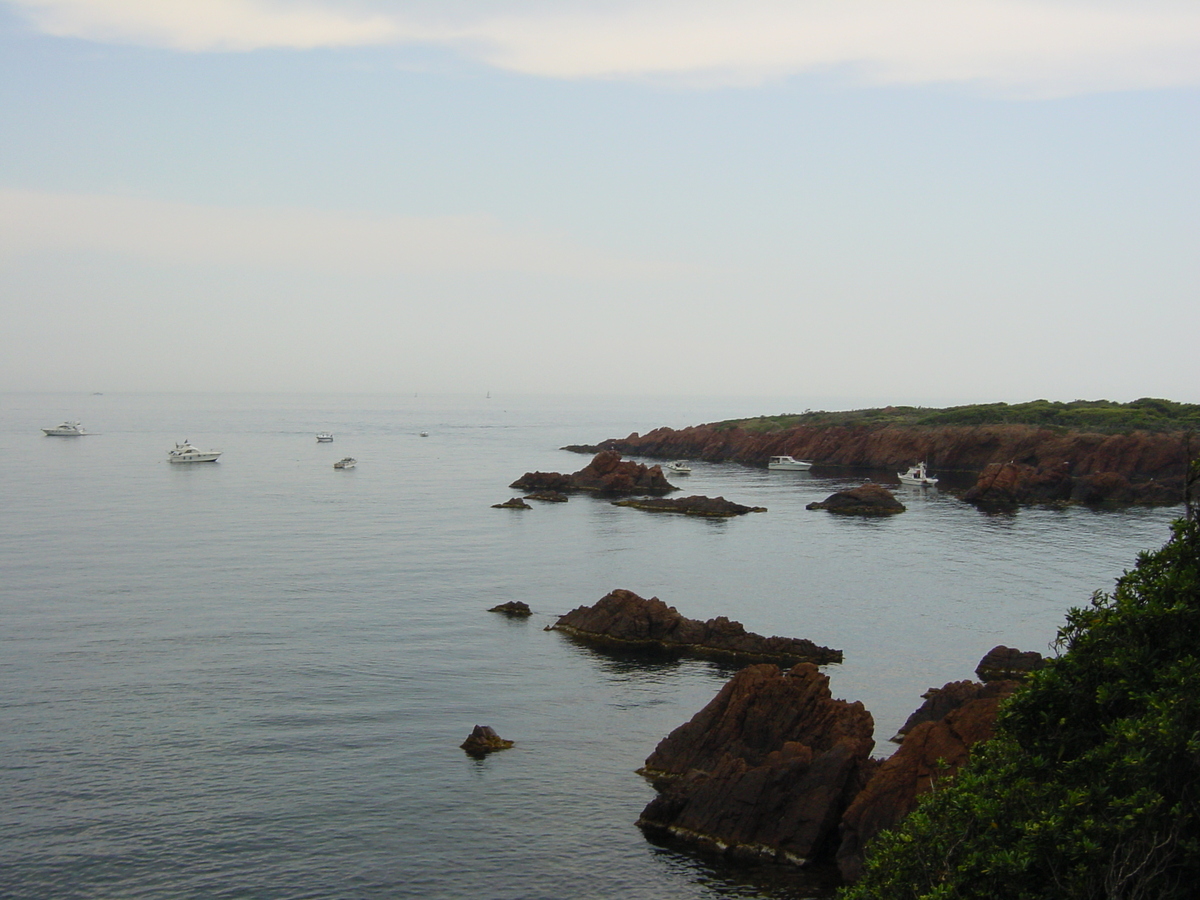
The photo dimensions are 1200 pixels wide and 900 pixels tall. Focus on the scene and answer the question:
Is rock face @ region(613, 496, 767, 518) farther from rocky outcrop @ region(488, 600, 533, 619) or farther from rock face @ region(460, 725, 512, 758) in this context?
rock face @ region(460, 725, 512, 758)

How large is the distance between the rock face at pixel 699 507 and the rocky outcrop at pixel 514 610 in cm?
5077

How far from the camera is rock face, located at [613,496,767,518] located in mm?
113475

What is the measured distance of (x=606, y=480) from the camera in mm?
136250

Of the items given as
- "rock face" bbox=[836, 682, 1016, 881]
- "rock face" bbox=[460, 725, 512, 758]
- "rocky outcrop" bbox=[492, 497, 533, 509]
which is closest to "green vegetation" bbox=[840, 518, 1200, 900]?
"rock face" bbox=[836, 682, 1016, 881]

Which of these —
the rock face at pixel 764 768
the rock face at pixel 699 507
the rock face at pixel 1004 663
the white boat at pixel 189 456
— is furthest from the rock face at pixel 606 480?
the rock face at pixel 764 768

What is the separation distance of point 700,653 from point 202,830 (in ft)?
93.8

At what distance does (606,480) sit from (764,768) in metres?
103

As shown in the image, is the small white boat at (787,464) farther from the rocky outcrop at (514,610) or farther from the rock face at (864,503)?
the rocky outcrop at (514,610)

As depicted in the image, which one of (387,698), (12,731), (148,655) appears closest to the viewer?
(12,731)

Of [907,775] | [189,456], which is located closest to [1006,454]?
[189,456]

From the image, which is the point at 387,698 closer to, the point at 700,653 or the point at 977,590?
the point at 700,653

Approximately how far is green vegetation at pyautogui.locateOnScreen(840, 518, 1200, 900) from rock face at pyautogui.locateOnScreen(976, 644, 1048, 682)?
3242cm

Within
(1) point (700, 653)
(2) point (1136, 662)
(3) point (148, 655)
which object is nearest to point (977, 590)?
(1) point (700, 653)

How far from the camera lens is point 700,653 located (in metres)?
55.7
